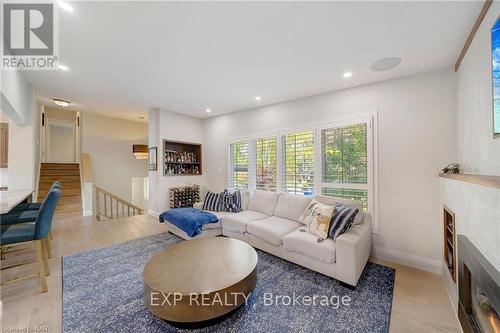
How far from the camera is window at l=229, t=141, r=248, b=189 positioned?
481 centimetres

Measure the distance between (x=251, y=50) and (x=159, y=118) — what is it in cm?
329

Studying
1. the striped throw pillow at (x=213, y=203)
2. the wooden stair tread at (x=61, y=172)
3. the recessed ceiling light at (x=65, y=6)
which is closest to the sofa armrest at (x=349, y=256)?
the striped throw pillow at (x=213, y=203)

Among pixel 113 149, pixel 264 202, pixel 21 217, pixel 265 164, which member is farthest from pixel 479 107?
pixel 113 149

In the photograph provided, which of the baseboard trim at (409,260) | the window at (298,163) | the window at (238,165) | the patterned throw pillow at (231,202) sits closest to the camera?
the baseboard trim at (409,260)

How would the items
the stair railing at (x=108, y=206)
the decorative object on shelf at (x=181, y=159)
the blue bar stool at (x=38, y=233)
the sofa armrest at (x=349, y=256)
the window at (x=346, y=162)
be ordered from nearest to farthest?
the blue bar stool at (x=38, y=233) → the sofa armrest at (x=349, y=256) → the window at (x=346, y=162) → the decorative object on shelf at (x=181, y=159) → the stair railing at (x=108, y=206)

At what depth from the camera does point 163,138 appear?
4.84 meters

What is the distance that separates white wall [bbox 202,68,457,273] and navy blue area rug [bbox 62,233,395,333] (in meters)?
0.51

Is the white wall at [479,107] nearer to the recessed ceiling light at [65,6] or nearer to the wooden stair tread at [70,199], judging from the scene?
the recessed ceiling light at [65,6]

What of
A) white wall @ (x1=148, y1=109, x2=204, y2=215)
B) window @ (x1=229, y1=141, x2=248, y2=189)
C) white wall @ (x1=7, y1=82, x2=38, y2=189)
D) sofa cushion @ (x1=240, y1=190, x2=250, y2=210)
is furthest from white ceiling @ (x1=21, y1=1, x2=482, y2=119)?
sofa cushion @ (x1=240, y1=190, x2=250, y2=210)

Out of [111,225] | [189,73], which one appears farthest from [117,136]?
[189,73]

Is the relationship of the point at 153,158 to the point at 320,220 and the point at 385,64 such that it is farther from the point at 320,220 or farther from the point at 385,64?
the point at 385,64

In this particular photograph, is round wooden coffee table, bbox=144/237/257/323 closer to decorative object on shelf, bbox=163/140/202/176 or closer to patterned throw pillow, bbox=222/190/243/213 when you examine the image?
patterned throw pillow, bbox=222/190/243/213

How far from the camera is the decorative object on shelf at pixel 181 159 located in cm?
504

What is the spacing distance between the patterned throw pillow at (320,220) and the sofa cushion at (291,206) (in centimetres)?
43
